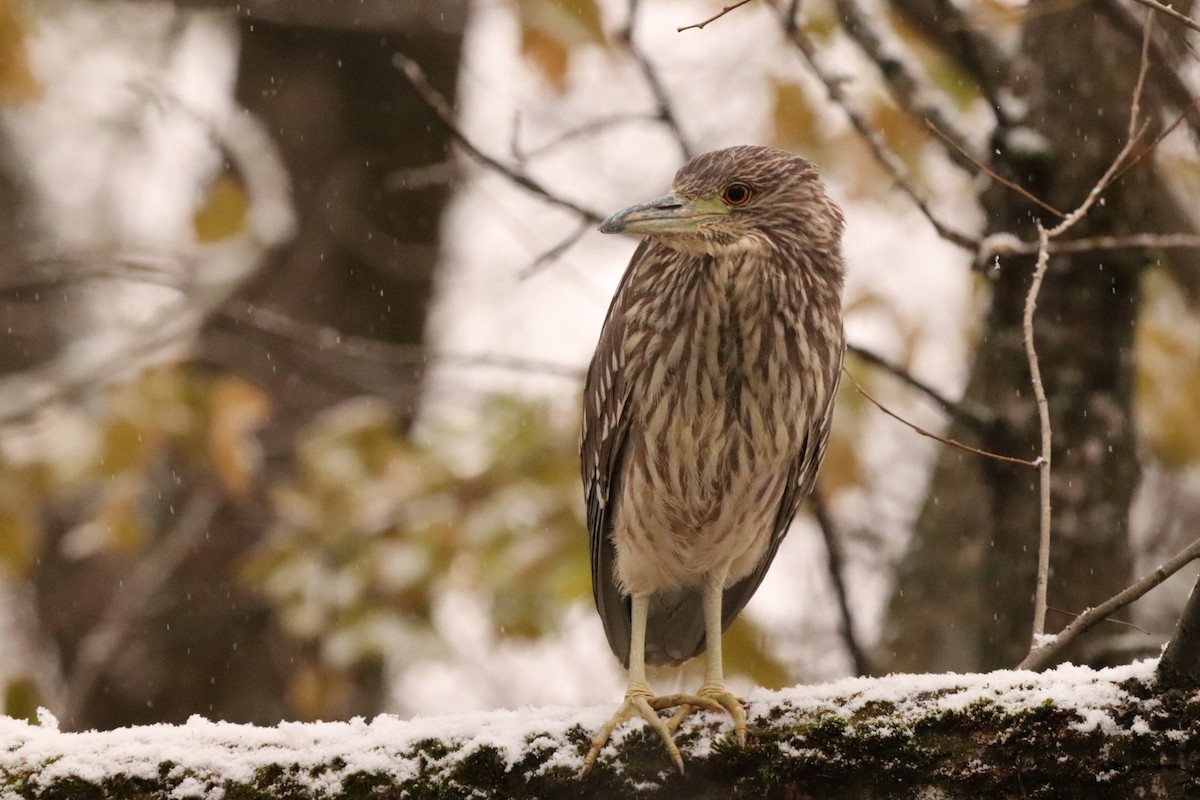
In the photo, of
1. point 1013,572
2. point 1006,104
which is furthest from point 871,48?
point 1013,572

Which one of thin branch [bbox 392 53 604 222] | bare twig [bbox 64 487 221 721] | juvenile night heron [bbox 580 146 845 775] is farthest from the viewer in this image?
bare twig [bbox 64 487 221 721]

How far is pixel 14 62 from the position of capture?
566 centimetres

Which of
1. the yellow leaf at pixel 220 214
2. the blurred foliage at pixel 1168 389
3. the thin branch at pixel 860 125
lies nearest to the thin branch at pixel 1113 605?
the thin branch at pixel 860 125

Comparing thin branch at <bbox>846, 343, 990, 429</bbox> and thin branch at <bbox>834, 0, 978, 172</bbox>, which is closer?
thin branch at <bbox>846, 343, 990, 429</bbox>

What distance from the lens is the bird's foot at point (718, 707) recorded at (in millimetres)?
2408

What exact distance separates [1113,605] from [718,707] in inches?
33.0

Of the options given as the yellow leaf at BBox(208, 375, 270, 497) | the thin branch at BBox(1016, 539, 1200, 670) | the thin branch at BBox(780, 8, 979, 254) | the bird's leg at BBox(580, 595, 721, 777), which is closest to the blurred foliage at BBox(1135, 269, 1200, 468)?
the thin branch at BBox(780, 8, 979, 254)

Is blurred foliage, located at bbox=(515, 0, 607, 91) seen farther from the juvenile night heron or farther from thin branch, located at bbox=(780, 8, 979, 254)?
the juvenile night heron

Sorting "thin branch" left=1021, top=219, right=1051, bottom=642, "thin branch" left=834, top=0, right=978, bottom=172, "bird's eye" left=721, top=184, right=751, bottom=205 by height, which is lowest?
"thin branch" left=1021, top=219, right=1051, bottom=642

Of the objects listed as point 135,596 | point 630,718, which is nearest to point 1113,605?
point 630,718

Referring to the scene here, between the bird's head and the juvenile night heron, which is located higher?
the bird's head

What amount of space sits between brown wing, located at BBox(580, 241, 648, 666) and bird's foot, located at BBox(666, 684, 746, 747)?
2.51 ft

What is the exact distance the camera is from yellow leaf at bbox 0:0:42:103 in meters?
5.55

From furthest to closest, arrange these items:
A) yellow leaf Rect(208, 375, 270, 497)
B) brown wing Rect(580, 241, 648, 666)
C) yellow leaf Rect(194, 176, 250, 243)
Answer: yellow leaf Rect(194, 176, 250, 243) < yellow leaf Rect(208, 375, 270, 497) < brown wing Rect(580, 241, 648, 666)
